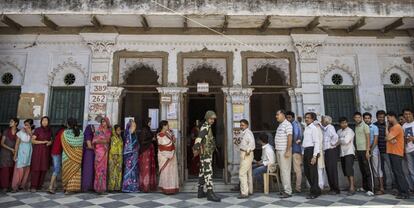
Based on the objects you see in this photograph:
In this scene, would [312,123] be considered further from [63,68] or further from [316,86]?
[63,68]

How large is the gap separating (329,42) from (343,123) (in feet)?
8.76

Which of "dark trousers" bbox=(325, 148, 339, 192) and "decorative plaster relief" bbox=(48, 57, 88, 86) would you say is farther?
"decorative plaster relief" bbox=(48, 57, 88, 86)

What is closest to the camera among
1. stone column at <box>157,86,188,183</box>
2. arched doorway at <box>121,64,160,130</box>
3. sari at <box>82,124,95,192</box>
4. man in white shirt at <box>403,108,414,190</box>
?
man in white shirt at <box>403,108,414,190</box>

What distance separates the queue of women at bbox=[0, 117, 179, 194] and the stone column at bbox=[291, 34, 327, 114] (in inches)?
149

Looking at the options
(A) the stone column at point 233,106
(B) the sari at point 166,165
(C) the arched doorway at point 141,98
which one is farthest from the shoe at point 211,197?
(C) the arched doorway at point 141,98

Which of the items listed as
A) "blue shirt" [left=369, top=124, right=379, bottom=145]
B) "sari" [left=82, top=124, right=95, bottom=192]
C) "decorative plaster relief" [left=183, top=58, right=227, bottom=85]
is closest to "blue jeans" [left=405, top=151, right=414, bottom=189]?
"blue shirt" [left=369, top=124, right=379, bottom=145]

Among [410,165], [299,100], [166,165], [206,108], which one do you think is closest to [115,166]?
[166,165]

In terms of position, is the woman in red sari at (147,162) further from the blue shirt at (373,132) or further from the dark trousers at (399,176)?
the dark trousers at (399,176)

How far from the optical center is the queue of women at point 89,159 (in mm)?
6762

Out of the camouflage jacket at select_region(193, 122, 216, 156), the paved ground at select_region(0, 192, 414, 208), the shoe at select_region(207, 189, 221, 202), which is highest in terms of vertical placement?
the camouflage jacket at select_region(193, 122, 216, 156)

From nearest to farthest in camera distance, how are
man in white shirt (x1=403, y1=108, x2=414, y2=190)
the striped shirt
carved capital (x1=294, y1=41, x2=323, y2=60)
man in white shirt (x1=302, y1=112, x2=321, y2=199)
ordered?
man in white shirt (x1=302, y1=112, x2=321, y2=199) → man in white shirt (x1=403, y1=108, x2=414, y2=190) → the striped shirt → carved capital (x1=294, y1=41, x2=323, y2=60)

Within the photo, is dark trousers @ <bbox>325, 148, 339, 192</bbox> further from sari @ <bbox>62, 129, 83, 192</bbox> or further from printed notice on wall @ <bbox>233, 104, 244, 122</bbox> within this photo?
sari @ <bbox>62, 129, 83, 192</bbox>

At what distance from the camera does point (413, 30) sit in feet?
27.5

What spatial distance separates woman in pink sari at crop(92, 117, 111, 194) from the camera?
263 inches
